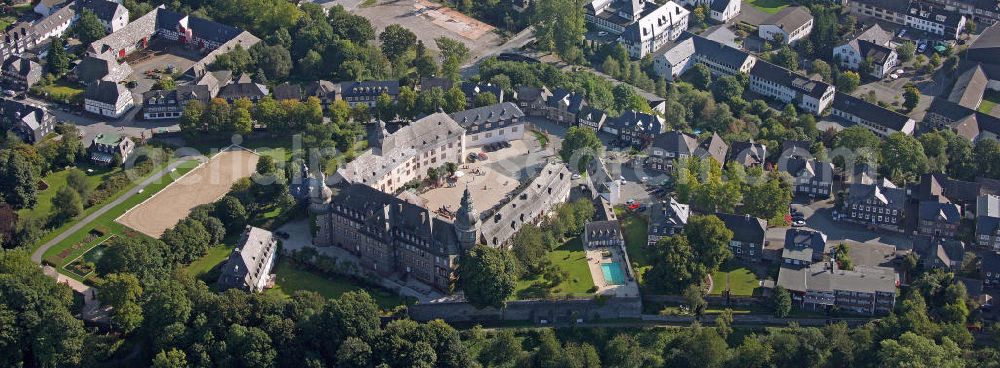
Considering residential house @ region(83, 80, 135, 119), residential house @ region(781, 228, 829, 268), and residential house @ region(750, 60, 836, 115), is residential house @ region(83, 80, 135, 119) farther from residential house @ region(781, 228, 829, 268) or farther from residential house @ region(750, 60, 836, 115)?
residential house @ region(750, 60, 836, 115)

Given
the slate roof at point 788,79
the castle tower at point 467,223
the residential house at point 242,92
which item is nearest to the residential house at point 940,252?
the slate roof at point 788,79

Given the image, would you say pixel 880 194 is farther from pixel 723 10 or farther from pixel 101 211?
pixel 101 211

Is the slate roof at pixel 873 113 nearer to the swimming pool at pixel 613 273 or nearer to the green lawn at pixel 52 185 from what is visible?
the swimming pool at pixel 613 273

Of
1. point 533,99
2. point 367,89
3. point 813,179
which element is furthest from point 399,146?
point 813,179

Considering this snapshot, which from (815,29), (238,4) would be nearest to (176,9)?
(238,4)

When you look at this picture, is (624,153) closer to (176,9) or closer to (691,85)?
(691,85)

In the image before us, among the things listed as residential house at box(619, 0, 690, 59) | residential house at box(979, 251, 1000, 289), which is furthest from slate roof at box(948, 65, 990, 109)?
residential house at box(979, 251, 1000, 289)
